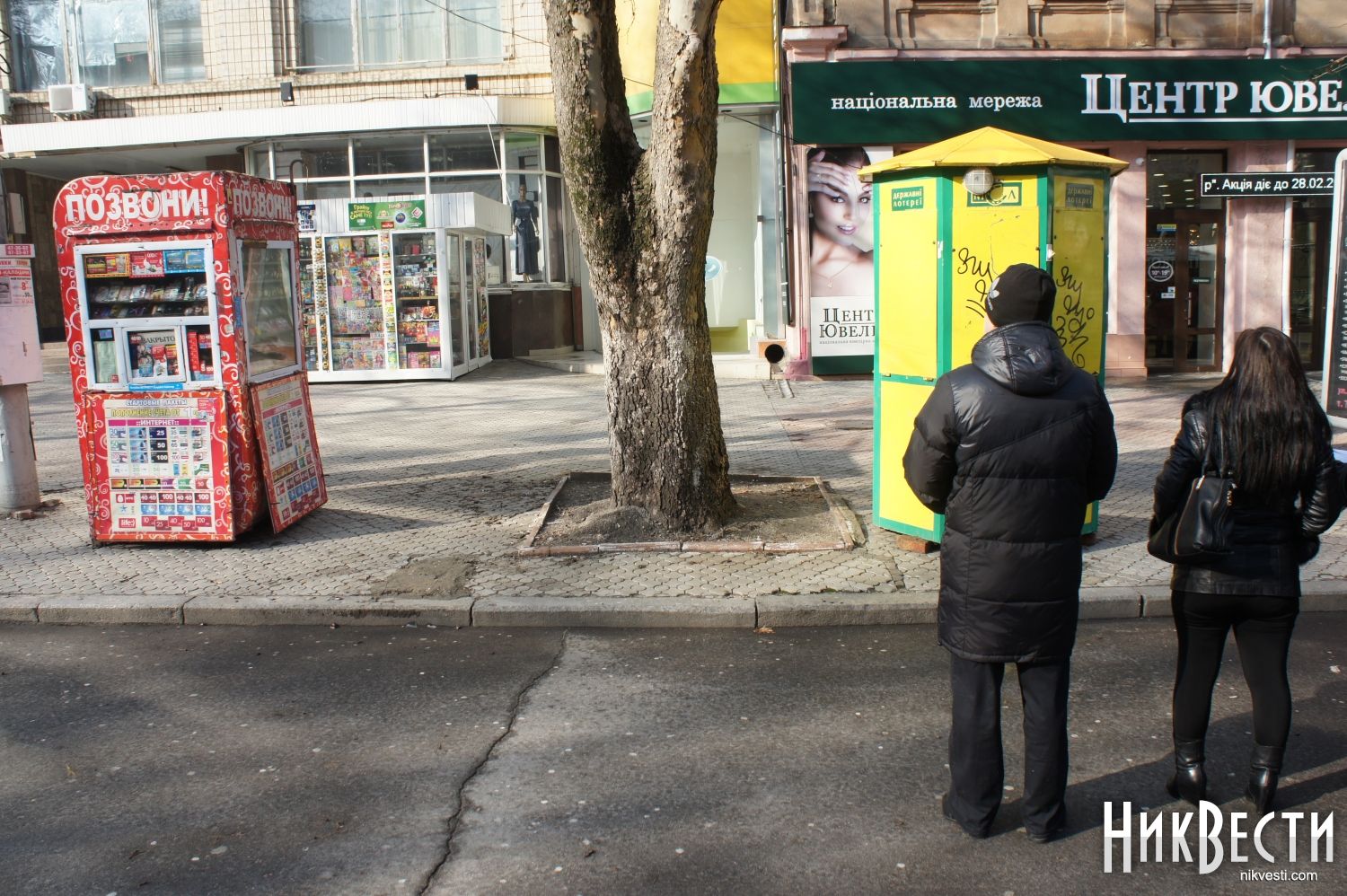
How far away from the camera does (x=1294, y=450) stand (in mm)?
3793

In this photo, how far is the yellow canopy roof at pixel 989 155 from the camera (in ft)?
22.4

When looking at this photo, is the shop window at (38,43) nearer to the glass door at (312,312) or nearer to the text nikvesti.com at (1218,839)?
the glass door at (312,312)

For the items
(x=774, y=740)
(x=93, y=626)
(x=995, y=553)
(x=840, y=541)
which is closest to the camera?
(x=995, y=553)

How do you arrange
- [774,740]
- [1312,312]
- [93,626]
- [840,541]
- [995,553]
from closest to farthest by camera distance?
[995,553], [774,740], [93,626], [840,541], [1312,312]

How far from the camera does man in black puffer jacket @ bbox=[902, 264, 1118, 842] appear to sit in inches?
145

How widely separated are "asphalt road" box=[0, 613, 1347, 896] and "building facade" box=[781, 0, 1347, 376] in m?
10.9

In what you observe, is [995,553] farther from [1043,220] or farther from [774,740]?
[1043,220]

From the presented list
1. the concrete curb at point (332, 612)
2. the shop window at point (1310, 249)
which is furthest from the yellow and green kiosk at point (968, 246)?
the shop window at point (1310, 249)

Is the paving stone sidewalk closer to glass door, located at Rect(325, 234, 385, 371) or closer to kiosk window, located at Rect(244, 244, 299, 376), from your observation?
kiosk window, located at Rect(244, 244, 299, 376)

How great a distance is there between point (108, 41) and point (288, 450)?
1742 cm

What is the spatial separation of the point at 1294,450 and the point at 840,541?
390cm

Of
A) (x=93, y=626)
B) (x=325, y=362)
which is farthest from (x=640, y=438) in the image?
(x=325, y=362)

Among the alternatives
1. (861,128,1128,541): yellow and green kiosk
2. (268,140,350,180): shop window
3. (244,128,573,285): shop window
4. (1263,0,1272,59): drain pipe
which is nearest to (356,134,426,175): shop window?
(244,128,573,285): shop window

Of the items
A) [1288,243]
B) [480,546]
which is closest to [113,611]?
[480,546]
